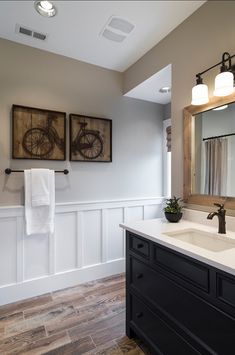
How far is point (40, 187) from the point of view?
2113mm

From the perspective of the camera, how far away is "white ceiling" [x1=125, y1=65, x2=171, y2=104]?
2.22 metres

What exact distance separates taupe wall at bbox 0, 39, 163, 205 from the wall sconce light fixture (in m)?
1.29

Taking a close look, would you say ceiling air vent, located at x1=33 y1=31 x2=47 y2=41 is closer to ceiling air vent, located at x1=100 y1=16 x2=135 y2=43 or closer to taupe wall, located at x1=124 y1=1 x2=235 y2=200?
ceiling air vent, located at x1=100 y1=16 x2=135 y2=43

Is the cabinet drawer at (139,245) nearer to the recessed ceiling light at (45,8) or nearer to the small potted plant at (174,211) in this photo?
the small potted plant at (174,211)

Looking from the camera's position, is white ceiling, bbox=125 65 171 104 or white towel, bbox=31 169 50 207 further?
white ceiling, bbox=125 65 171 104

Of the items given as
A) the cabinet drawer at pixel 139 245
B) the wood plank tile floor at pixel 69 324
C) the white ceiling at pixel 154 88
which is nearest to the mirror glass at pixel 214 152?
the cabinet drawer at pixel 139 245

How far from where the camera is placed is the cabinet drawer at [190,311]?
37.9 inches

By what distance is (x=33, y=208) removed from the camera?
213 centimetres

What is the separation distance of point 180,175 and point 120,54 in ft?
4.88

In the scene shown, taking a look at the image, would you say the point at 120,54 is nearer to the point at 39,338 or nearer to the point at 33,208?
the point at 33,208

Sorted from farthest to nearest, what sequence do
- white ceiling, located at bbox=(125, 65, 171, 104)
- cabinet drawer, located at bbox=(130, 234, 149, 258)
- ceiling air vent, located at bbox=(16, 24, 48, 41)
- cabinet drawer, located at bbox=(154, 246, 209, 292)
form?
white ceiling, located at bbox=(125, 65, 171, 104)
ceiling air vent, located at bbox=(16, 24, 48, 41)
cabinet drawer, located at bbox=(130, 234, 149, 258)
cabinet drawer, located at bbox=(154, 246, 209, 292)

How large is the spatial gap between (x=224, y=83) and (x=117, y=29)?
45.4 inches

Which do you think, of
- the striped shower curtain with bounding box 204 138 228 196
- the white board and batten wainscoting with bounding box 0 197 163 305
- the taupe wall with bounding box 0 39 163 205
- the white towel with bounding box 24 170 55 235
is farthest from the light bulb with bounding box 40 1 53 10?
the white board and batten wainscoting with bounding box 0 197 163 305

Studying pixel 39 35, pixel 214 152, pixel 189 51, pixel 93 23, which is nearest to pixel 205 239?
pixel 214 152
